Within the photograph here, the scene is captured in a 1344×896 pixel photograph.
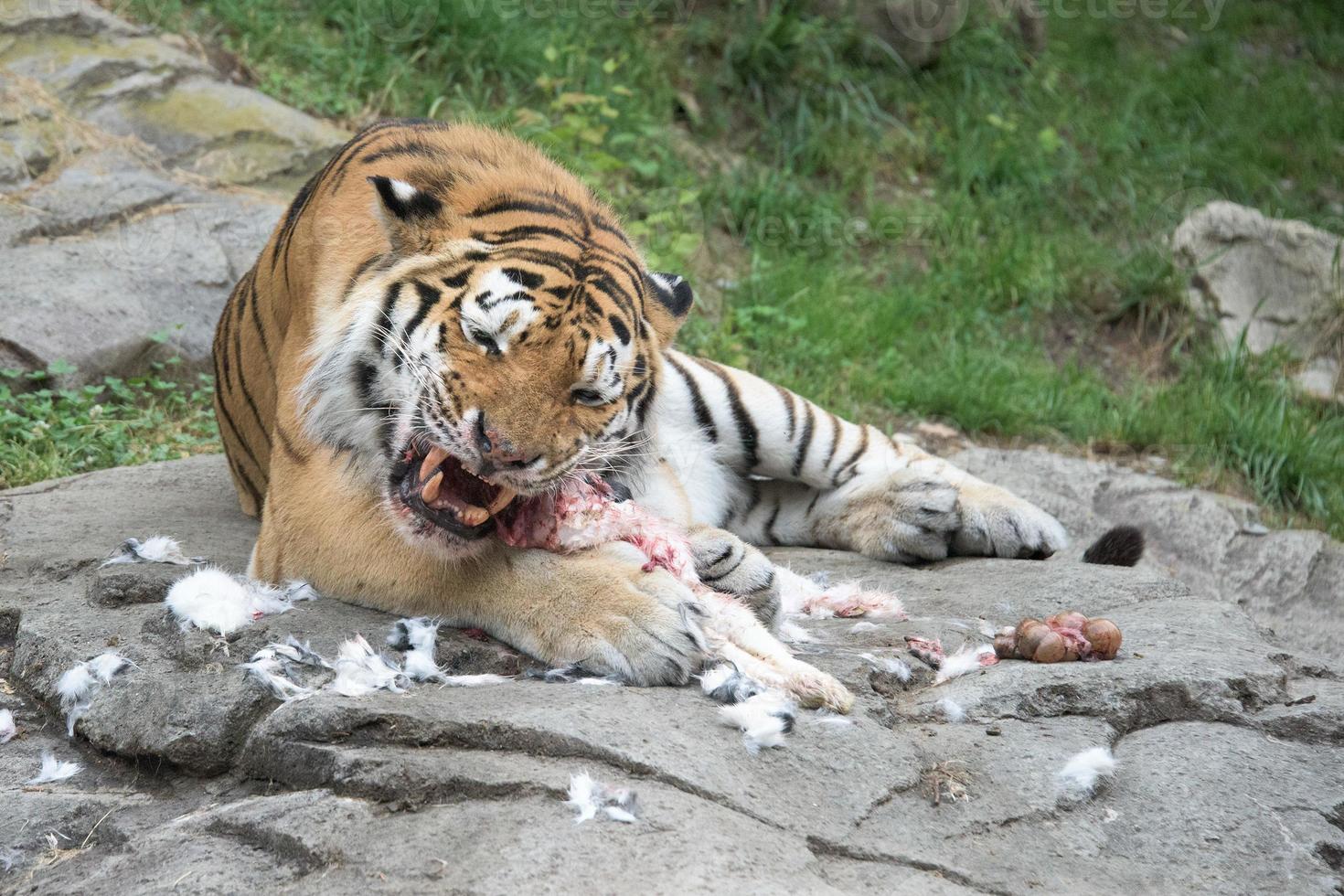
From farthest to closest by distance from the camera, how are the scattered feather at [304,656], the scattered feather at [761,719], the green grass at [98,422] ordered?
the green grass at [98,422]
the scattered feather at [304,656]
the scattered feather at [761,719]

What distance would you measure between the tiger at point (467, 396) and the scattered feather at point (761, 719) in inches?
6.9

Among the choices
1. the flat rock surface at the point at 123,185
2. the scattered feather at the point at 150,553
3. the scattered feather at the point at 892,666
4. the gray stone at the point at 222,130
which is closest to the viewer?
the scattered feather at the point at 892,666

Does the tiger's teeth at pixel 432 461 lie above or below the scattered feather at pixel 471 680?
above

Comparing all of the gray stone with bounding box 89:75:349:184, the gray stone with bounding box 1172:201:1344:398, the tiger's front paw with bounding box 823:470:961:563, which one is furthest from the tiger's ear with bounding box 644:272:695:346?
the gray stone with bounding box 1172:201:1344:398

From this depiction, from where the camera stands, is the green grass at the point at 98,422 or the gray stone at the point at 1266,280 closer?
the green grass at the point at 98,422

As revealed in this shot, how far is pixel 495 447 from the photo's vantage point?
2.58 metres

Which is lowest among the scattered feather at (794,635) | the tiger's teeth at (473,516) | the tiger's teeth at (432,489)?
the scattered feather at (794,635)

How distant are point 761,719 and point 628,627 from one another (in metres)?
0.34

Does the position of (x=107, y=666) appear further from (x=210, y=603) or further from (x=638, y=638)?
(x=638, y=638)

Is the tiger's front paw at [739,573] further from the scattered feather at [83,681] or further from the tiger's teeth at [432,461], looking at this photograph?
the scattered feather at [83,681]

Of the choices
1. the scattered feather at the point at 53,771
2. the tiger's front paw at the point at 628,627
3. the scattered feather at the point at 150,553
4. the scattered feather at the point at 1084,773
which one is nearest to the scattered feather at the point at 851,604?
the tiger's front paw at the point at 628,627

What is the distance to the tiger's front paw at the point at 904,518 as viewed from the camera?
3961mm

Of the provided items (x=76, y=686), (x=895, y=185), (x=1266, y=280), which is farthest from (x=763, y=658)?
(x=895, y=185)

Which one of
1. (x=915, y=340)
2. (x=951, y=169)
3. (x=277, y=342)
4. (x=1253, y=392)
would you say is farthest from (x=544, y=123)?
(x=1253, y=392)
